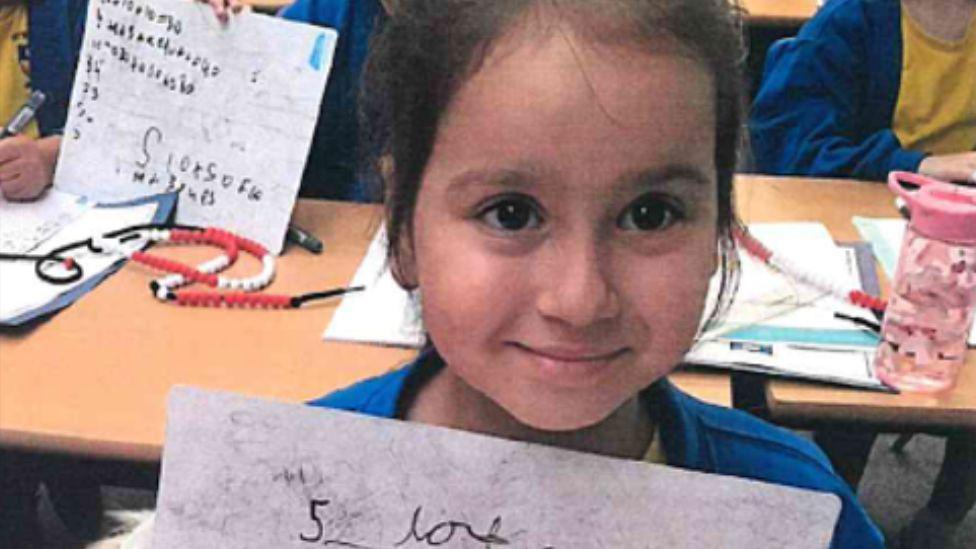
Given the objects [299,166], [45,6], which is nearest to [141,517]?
[299,166]

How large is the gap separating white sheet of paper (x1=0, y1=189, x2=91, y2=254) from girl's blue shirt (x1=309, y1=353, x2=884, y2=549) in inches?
29.3

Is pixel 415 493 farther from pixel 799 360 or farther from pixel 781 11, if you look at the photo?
pixel 781 11

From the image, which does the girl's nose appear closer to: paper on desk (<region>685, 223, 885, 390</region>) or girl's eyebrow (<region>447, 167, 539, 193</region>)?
girl's eyebrow (<region>447, 167, 539, 193</region>)

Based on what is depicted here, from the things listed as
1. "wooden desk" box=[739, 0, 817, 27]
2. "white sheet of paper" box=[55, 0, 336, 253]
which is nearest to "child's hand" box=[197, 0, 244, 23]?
"white sheet of paper" box=[55, 0, 336, 253]

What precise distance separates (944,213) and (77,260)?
3.16 feet

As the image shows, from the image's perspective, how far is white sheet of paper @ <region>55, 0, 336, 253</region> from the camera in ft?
4.68

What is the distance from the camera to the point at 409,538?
71 cm

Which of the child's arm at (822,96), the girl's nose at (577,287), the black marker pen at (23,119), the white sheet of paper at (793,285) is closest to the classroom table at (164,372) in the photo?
the white sheet of paper at (793,285)

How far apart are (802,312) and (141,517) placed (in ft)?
2.60

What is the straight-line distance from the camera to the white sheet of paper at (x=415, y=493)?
0.69 meters

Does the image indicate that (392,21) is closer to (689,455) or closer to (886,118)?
(689,455)

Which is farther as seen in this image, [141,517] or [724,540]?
[141,517]

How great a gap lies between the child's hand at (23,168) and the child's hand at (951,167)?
125 centimetres

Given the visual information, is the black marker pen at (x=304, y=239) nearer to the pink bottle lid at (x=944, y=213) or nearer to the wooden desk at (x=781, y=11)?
→ the pink bottle lid at (x=944, y=213)
